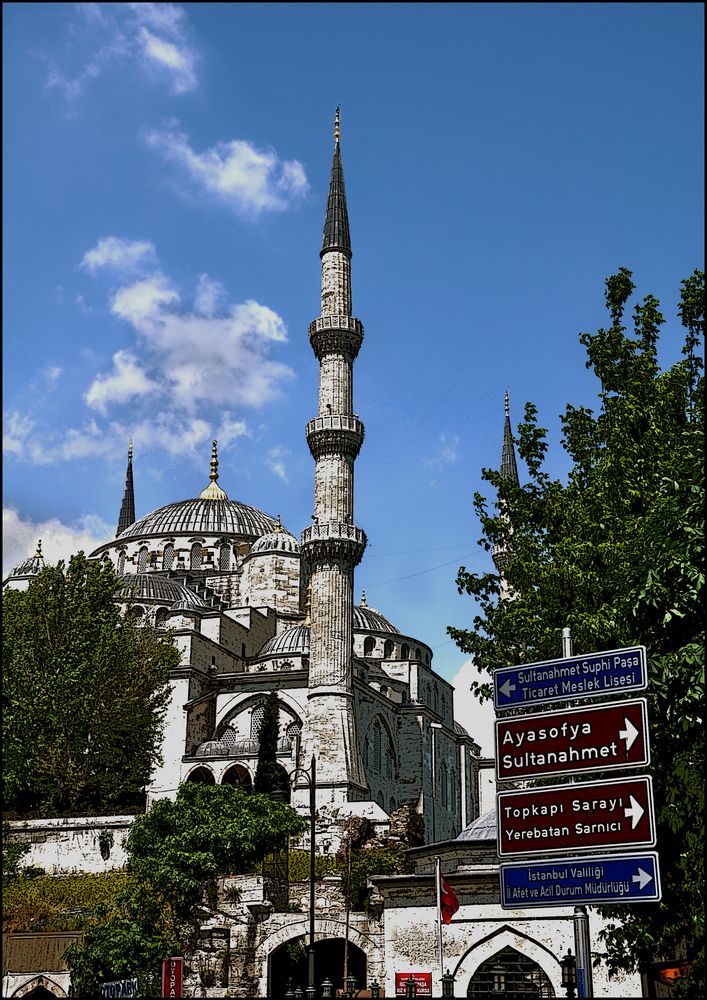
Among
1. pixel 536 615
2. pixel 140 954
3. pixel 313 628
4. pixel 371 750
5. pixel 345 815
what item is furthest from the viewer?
pixel 371 750

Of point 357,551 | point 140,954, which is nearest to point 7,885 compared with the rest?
point 140,954

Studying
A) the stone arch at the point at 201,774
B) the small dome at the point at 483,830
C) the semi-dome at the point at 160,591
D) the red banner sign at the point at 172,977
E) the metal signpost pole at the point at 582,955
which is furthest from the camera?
the semi-dome at the point at 160,591

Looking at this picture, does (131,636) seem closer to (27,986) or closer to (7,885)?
(7,885)

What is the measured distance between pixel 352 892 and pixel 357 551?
1125 centimetres

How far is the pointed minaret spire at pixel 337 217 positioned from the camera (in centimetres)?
3844

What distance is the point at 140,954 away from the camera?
23.6 metres

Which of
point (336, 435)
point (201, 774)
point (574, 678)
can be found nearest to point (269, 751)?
point (201, 774)

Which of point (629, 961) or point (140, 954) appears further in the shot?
point (140, 954)

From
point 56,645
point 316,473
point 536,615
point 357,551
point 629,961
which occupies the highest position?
point 316,473

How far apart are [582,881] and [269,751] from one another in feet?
94.5

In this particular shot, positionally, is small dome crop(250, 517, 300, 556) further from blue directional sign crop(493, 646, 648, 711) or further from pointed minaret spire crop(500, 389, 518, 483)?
blue directional sign crop(493, 646, 648, 711)

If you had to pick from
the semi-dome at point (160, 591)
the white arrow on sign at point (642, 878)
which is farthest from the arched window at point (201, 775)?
the white arrow on sign at point (642, 878)

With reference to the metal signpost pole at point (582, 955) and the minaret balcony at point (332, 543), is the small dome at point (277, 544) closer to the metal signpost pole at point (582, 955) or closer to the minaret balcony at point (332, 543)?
the minaret balcony at point (332, 543)

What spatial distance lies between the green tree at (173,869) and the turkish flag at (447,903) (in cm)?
723
